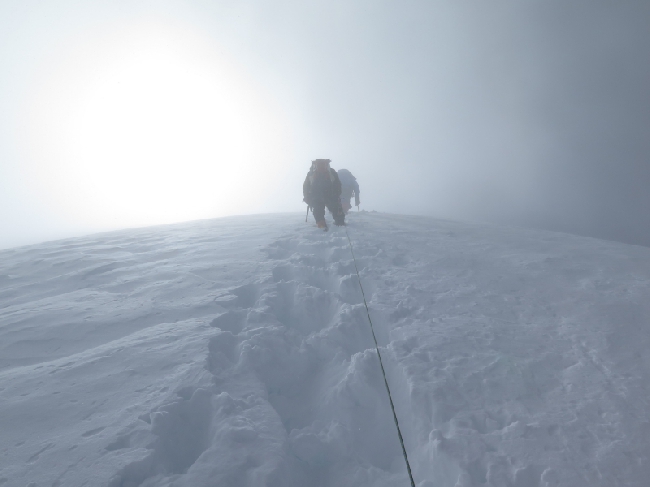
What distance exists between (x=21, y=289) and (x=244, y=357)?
4.52m

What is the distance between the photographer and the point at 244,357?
323cm

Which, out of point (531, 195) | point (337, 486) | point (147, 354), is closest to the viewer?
point (337, 486)

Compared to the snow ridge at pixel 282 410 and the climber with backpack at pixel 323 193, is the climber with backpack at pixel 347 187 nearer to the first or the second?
the climber with backpack at pixel 323 193

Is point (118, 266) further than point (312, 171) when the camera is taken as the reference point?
No

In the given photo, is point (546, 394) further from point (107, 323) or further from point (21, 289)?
point (21, 289)

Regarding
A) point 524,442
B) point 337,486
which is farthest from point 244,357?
point 524,442

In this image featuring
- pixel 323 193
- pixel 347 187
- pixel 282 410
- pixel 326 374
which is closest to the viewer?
pixel 282 410

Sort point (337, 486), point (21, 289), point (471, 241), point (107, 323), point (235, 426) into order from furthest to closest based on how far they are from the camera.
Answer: point (471, 241) < point (21, 289) < point (107, 323) < point (235, 426) < point (337, 486)

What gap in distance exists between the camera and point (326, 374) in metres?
3.24

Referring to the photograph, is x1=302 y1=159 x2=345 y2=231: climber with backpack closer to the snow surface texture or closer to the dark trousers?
the dark trousers

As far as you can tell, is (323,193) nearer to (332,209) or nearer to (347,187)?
(332,209)

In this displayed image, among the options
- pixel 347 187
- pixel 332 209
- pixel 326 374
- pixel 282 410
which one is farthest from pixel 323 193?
pixel 347 187

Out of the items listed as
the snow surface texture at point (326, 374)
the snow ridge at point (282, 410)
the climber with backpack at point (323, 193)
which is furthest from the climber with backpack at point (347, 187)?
the snow ridge at point (282, 410)

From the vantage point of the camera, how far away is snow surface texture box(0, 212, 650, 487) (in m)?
2.19
